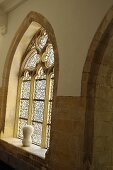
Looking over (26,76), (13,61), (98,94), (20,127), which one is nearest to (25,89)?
(26,76)

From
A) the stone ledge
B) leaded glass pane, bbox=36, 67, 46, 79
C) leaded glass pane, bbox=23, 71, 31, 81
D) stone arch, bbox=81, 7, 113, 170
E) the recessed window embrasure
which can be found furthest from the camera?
leaded glass pane, bbox=23, 71, 31, 81

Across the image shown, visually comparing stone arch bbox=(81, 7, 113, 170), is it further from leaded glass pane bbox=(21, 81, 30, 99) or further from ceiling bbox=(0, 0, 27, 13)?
ceiling bbox=(0, 0, 27, 13)

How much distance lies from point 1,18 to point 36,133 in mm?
2357

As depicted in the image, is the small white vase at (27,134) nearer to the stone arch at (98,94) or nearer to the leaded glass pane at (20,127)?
the leaded glass pane at (20,127)

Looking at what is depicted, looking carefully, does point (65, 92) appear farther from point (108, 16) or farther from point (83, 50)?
point (108, 16)

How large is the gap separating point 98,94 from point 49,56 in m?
1.81

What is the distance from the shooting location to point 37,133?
4.81 meters

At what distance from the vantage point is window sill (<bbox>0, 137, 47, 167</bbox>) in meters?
4.05

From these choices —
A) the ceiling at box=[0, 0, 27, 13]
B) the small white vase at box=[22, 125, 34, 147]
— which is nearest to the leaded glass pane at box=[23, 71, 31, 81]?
the small white vase at box=[22, 125, 34, 147]

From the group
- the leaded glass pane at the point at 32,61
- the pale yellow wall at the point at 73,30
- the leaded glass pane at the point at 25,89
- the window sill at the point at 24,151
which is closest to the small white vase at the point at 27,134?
the window sill at the point at 24,151

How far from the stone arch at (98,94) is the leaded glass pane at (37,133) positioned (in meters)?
1.67

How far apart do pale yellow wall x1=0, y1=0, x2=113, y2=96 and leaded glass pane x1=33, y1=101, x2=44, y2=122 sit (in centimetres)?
113

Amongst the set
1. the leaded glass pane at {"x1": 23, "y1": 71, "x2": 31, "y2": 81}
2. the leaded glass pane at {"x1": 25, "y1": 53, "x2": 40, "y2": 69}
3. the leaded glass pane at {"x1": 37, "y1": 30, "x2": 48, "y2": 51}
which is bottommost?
the leaded glass pane at {"x1": 23, "y1": 71, "x2": 31, "y2": 81}

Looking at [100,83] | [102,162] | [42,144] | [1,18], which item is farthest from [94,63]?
[1,18]
